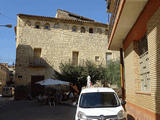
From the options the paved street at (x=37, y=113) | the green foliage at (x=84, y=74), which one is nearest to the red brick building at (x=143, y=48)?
the paved street at (x=37, y=113)

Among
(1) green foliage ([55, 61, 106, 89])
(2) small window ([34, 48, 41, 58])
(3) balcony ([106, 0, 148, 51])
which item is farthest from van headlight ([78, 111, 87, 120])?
(2) small window ([34, 48, 41, 58])

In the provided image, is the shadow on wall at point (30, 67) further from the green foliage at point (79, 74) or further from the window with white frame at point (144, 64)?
the window with white frame at point (144, 64)

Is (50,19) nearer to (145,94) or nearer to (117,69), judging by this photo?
(117,69)

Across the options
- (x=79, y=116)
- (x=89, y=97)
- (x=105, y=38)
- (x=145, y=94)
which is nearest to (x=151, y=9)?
(x=145, y=94)

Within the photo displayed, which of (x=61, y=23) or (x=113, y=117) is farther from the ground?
(x=61, y=23)

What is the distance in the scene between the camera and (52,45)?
24000 millimetres

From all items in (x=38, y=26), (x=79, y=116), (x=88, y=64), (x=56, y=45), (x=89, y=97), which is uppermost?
(x=38, y=26)

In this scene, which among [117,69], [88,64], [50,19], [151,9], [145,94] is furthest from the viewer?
[50,19]

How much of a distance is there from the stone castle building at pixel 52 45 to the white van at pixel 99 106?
1713 cm

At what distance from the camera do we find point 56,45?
2423 cm

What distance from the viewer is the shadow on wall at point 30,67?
22.3m

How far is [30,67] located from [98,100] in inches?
706

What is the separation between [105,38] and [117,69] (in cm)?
730

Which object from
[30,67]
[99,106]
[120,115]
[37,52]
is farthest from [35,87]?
[120,115]
